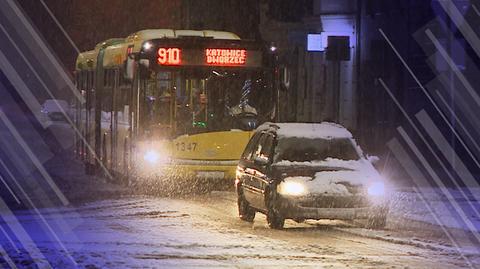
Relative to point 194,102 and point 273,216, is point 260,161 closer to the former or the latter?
point 273,216

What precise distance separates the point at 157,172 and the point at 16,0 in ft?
200

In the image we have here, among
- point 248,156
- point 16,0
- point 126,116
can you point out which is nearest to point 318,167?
point 248,156

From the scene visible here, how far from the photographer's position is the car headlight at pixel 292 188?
15.9 metres

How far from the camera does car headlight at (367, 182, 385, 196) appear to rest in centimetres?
1598

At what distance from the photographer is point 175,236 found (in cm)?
1480

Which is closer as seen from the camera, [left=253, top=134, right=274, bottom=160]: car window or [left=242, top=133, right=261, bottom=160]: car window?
[left=253, top=134, right=274, bottom=160]: car window

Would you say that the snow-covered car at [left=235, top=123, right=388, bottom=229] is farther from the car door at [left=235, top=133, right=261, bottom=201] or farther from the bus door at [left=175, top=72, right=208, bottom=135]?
the bus door at [left=175, top=72, right=208, bottom=135]

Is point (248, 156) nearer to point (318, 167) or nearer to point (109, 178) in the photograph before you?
point (318, 167)

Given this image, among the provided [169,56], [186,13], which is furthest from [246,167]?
[186,13]

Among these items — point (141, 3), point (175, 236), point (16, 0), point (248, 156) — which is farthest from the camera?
point (16, 0)

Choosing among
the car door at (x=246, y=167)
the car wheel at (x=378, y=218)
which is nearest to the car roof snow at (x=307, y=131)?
the car door at (x=246, y=167)

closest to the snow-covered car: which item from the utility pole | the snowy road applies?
the snowy road

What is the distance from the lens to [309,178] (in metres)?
16.1

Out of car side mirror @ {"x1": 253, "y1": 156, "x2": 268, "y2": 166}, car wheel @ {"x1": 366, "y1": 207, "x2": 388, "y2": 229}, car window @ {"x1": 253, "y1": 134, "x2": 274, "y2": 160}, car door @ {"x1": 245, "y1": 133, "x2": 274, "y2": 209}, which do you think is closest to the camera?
car wheel @ {"x1": 366, "y1": 207, "x2": 388, "y2": 229}
